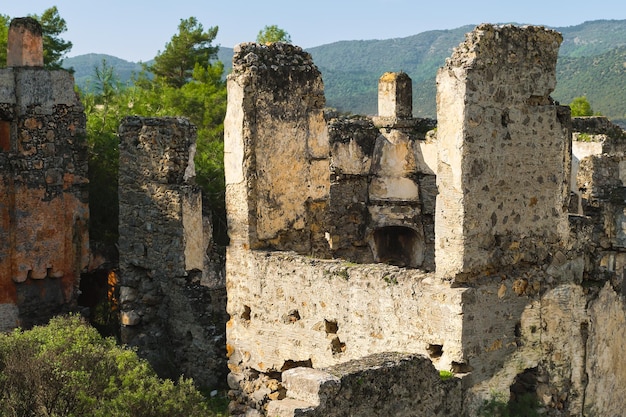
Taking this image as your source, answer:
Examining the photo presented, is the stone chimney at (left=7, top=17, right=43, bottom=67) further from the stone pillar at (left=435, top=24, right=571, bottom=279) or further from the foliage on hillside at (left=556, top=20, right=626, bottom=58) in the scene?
the foliage on hillside at (left=556, top=20, right=626, bottom=58)

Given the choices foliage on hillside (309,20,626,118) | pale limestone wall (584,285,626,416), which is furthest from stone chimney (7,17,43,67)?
foliage on hillside (309,20,626,118)

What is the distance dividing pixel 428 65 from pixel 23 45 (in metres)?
84.8

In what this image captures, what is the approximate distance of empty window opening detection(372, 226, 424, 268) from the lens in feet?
60.0

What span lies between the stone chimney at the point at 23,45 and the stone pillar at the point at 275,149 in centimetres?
630

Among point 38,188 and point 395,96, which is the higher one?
point 395,96

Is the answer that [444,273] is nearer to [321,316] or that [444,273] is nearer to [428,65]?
[321,316]

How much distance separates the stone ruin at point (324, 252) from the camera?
7695mm

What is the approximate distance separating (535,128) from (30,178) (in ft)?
29.0

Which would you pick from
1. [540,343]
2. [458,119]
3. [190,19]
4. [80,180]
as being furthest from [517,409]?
[190,19]

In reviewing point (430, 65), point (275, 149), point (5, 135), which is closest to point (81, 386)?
point (275, 149)

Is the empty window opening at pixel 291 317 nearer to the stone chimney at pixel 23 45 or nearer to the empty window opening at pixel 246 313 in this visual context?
the empty window opening at pixel 246 313

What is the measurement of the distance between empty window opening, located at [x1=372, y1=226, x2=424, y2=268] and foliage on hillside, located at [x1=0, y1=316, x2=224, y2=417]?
29.9 feet

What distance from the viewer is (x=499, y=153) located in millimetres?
7922

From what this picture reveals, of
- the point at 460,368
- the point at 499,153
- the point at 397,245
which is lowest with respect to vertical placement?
the point at 397,245
